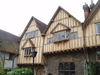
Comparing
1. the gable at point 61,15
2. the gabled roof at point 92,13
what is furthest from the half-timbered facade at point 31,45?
the gabled roof at point 92,13

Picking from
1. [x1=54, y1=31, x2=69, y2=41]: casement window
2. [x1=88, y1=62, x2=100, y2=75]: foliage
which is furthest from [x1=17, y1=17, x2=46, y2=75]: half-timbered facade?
[x1=88, y1=62, x2=100, y2=75]: foliage

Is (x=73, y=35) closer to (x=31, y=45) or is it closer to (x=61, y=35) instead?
(x=61, y=35)

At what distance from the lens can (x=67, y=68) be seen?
14.4 m

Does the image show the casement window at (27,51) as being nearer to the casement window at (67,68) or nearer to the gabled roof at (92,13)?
the casement window at (67,68)

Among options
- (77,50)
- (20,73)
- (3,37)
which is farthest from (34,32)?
(77,50)

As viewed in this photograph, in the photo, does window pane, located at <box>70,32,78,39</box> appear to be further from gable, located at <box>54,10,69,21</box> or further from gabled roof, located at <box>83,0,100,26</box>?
gable, located at <box>54,10,69,21</box>

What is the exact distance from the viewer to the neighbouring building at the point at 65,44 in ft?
43.1

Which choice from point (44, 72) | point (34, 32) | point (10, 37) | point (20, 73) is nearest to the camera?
point (20, 73)

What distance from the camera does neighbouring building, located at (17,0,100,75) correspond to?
13125mm

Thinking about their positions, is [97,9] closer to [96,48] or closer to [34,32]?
[96,48]

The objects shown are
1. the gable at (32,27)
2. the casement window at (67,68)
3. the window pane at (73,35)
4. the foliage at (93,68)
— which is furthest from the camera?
the gable at (32,27)

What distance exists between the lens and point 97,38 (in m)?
12.7

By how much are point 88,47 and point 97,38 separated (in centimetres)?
137

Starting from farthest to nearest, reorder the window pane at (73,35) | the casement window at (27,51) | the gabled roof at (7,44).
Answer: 1. the gabled roof at (7,44)
2. the casement window at (27,51)
3. the window pane at (73,35)
